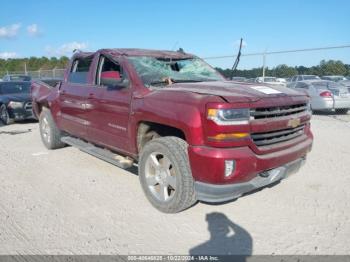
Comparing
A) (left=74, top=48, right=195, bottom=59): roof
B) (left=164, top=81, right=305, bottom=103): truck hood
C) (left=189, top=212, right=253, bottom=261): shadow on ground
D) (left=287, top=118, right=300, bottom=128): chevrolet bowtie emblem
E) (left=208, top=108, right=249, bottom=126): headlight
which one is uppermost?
(left=74, top=48, right=195, bottom=59): roof

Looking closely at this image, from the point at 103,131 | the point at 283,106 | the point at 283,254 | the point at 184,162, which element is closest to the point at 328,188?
the point at 283,106

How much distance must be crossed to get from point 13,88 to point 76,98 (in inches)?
311

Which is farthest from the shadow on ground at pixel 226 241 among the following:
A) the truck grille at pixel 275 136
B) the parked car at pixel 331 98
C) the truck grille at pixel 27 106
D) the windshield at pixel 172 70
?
the parked car at pixel 331 98

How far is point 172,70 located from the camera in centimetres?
512

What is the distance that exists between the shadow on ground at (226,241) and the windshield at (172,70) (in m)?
1.94

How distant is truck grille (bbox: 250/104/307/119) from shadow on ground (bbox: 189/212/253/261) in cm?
118

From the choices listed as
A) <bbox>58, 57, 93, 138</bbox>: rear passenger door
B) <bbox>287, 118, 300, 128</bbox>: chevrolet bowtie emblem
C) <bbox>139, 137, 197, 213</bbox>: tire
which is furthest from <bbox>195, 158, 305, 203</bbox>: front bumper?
<bbox>58, 57, 93, 138</bbox>: rear passenger door

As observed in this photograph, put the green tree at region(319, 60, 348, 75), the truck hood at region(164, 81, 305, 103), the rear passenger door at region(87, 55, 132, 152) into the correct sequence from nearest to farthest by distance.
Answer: the truck hood at region(164, 81, 305, 103) → the rear passenger door at region(87, 55, 132, 152) → the green tree at region(319, 60, 348, 75)

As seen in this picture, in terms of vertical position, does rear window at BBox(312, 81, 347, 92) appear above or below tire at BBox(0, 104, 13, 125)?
above

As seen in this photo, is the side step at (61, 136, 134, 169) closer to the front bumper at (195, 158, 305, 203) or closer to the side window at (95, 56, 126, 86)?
the side window at (95, 56, 126, 86)

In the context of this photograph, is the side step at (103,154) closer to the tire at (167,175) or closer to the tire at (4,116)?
the tire at (167,175)

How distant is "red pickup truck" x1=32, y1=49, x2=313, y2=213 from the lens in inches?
138

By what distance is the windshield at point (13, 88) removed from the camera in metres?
12.3

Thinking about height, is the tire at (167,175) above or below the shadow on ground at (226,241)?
above
